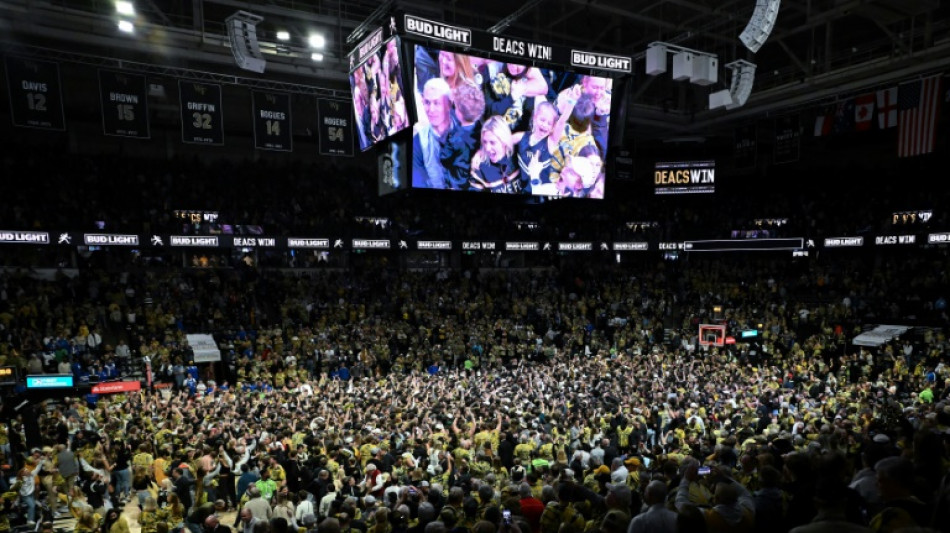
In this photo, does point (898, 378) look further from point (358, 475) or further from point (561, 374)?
point (358, 475)

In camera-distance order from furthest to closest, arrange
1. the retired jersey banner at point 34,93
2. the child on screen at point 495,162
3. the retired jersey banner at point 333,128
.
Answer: the retired jersey banner at point 333,128 → the child on screen at point 495,162 → the retired jersey banner at point 34,93

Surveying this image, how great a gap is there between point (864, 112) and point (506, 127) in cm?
1425

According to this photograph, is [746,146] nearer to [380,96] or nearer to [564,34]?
[564,34]

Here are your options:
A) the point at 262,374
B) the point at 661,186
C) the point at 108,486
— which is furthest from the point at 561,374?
the point at 661,186

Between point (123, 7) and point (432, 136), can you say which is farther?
point (432, 136)

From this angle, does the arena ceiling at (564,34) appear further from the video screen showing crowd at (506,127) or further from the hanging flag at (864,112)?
the video screen showing crowd at (506,127)

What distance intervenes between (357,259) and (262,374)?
11.8 m

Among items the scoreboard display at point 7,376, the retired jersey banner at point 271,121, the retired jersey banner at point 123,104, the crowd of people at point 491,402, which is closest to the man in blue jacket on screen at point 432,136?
the retired jersey banner at point 271,121

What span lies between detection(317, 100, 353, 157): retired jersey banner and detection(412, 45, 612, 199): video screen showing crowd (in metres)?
3.63

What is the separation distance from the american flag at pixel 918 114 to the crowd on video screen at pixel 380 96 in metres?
17.7

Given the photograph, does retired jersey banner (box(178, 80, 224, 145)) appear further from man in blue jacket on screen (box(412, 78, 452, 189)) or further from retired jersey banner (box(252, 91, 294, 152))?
man in blue jacket on screen (box(412, 78, 452, 189))

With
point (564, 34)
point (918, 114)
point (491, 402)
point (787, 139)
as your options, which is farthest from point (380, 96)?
point (918, 114)

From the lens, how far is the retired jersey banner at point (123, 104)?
664 inches

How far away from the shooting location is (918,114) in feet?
70.4
